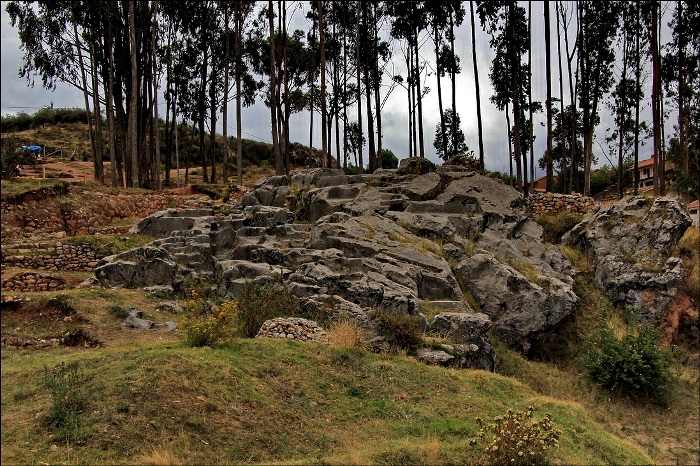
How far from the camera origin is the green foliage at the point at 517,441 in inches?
293

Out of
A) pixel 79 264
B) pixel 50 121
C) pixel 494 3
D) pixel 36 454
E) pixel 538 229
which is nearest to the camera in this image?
pixel 36 454

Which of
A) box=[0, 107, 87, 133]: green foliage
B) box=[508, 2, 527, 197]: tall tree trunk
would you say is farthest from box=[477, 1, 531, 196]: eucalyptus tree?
box=[0, 107, 87, 133]: green foliage

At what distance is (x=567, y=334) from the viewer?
16953mm

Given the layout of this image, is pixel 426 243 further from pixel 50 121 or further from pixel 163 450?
pixel 50 121

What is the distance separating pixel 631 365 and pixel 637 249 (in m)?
6.08

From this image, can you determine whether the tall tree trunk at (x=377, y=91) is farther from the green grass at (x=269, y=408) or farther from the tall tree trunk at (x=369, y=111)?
the green grass at (x=269, y=408)

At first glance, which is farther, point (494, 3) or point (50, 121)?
point (50, 121)

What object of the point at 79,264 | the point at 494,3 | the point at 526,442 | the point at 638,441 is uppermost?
the point at 494,3

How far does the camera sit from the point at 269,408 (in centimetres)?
846

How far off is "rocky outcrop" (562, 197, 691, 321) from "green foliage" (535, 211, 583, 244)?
1256mm

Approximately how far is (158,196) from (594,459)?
23658 mm

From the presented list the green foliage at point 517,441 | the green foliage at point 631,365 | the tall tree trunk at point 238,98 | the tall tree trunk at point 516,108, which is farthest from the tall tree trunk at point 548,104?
the green foliage at point 517,441

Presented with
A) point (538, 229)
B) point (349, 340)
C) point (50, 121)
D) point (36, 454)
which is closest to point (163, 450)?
point (36, 454)

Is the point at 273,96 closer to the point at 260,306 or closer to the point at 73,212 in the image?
the point at 73,212
